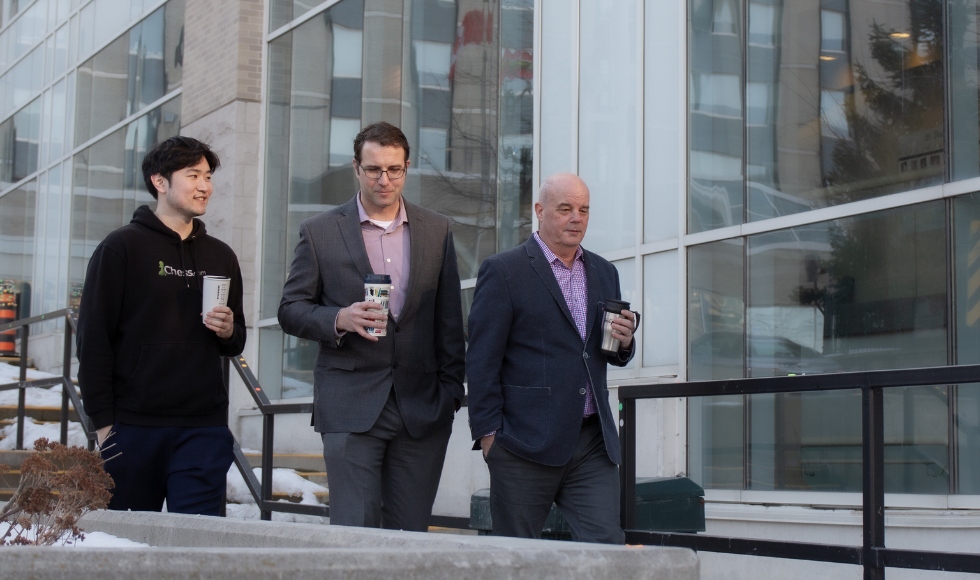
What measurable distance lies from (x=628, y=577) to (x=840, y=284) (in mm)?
4774

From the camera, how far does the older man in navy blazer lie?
12.9 feet

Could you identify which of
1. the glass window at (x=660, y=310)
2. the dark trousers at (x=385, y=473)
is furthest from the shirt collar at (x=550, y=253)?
the glass window at (x=660, y=310)

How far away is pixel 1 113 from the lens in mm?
21281

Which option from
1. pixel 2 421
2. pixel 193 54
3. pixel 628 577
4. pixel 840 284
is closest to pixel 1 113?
pixel 193 54

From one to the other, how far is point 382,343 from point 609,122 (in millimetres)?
4484

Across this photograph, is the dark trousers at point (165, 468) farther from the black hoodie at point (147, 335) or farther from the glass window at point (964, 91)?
the glass window at point (964, 91)

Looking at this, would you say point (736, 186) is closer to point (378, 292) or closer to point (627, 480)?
point (627, 480)

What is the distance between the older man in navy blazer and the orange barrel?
14633mm

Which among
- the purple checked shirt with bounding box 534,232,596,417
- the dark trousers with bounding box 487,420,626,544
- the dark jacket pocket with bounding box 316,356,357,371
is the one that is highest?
the purple checked shirt with bounding box 534,232,596,417

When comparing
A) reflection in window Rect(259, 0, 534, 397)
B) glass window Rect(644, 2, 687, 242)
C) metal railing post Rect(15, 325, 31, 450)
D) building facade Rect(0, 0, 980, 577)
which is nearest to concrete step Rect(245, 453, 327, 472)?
building facade Rect(0, 0, 980, 577)

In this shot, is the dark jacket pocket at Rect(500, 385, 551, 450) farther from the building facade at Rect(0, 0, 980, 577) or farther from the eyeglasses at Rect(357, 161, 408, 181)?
the building facade at Rect(0, 0, 980, 577)

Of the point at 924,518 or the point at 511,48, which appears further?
the point at 511,48

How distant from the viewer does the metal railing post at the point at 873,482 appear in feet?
11.5

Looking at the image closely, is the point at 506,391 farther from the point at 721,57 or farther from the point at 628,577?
the point at 721,57
